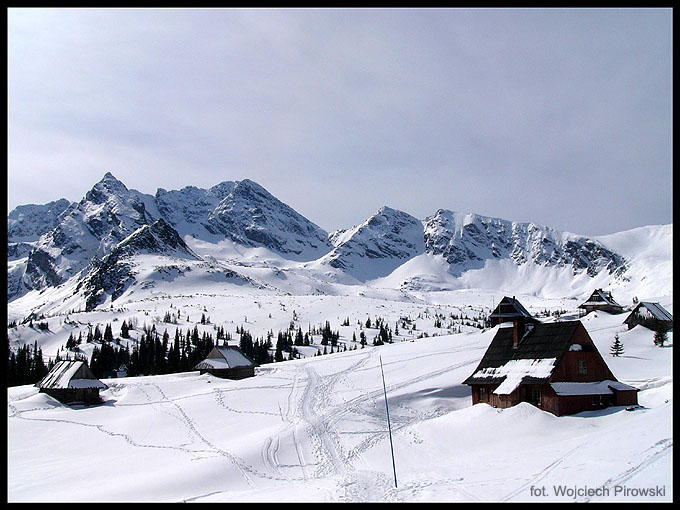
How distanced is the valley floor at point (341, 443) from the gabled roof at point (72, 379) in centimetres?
176

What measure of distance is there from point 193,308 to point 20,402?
135177 millimetres

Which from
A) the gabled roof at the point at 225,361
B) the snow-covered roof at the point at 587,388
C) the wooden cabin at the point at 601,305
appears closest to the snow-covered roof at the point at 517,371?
the snow-covered roof at the point at 587,388

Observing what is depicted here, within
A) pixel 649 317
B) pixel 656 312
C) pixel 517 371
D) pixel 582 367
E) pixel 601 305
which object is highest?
pixel 656 312

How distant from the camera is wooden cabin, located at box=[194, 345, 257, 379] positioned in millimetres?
68875

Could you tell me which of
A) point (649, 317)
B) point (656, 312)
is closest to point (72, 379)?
point (649, 317)

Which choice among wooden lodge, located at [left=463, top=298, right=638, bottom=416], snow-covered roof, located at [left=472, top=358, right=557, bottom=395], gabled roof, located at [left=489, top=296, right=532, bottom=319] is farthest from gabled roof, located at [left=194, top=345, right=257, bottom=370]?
snow-covered roof, located at [left=472, top=358, right=557, bottom=395]

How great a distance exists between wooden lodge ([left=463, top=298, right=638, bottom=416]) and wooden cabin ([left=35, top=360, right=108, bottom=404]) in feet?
134

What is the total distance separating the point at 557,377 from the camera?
3397 centimetres

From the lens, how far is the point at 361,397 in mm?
47188

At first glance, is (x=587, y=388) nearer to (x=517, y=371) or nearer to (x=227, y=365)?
(x=517, y=371)

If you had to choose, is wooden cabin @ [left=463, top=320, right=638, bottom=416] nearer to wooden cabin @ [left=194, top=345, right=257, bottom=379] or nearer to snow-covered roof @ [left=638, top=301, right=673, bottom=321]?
wooden cabin @ [left=194, top=345, right=257, bottom=379]

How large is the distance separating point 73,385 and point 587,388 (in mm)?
49716

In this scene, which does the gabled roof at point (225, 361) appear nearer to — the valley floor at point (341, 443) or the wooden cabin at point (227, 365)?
the wooden cabin at point (227, 365)

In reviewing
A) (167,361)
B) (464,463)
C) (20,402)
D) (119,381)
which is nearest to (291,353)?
(167,361)
